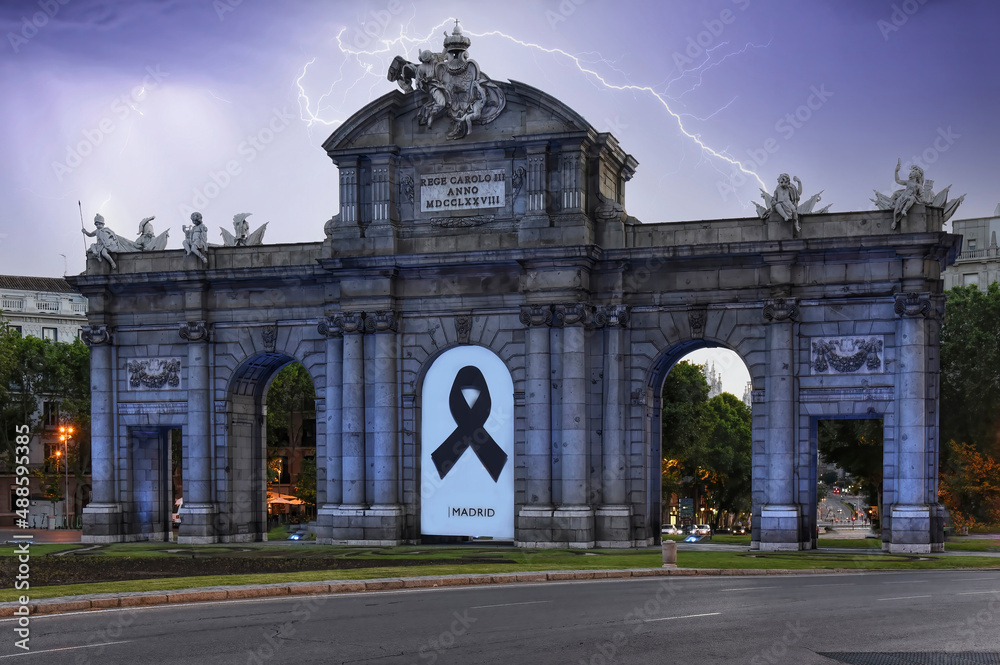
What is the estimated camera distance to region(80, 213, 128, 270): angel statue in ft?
185

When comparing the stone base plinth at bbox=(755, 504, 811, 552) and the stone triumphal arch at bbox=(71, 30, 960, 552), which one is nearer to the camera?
the stone base plinth at bbox=(755, 504, 811, 552)

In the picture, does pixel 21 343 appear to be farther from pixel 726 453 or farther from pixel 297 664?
pixel 297 664

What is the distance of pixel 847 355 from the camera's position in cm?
4825

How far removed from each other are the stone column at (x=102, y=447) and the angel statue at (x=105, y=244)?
309 cm

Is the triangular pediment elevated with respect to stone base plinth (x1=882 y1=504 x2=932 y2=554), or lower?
elevated

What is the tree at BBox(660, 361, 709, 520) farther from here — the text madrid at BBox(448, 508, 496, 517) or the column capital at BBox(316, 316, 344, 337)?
the column capital at BBox(316, 316, 344, 337)

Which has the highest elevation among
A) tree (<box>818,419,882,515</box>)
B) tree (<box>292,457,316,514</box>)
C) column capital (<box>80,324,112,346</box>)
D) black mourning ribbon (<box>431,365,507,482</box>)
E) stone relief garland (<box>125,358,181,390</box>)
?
column capital (<box>80,324,112,346</box>)

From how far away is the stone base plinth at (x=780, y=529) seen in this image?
47562 mm

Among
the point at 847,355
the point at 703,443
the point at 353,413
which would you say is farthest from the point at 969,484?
the point at 353,413

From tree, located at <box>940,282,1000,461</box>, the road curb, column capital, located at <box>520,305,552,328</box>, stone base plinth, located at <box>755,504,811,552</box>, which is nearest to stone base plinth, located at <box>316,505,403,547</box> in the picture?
column capital, located at <box>520,305,552,328</box>

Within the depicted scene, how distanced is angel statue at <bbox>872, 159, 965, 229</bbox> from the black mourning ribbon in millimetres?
17267

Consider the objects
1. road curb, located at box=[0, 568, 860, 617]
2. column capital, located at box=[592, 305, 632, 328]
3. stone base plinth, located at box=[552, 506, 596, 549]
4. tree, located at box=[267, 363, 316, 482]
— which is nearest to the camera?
road curb, located at box=[0, 568, 860, 617]

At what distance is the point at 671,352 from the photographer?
51906mm

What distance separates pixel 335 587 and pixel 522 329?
21.0 m
